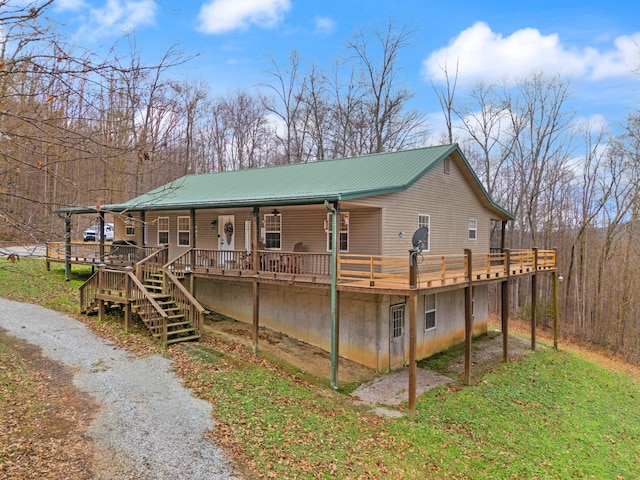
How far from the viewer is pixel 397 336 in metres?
Result: 13.7

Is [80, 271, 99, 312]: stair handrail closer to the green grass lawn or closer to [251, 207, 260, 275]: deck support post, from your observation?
the green grass lawn

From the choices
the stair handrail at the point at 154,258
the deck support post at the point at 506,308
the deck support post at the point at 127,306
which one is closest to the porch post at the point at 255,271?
the stair handrail at the point at 154,258

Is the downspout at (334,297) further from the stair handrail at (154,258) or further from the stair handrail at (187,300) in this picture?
the stair handrail at (154,258)

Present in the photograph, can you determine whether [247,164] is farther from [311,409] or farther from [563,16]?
[311,409]

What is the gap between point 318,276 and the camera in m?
12.2

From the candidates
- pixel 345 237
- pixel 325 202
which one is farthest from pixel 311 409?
pixel 345 237

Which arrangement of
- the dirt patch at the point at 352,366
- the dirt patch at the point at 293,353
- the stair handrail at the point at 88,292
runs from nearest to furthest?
the dirt patch at the point at 352,366
the dirt patch at the point at 293,353
the stair handrail at the point at 88,292

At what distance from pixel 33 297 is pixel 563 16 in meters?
25.5

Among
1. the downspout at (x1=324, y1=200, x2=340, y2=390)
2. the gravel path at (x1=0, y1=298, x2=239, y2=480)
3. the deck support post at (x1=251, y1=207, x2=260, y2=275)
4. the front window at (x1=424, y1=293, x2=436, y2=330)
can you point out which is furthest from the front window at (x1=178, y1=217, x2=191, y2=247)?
the front window at (x1=424, y1=293, x2=436, y2=330)

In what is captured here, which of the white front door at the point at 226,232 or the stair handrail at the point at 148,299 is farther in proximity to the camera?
the white front door at the point at 226,232

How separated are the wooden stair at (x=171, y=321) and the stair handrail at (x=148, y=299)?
0.16 m

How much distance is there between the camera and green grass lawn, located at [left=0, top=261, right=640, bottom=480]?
762 cm

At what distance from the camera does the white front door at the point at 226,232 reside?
665 inches

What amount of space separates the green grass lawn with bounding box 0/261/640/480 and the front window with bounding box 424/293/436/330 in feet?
8.53
